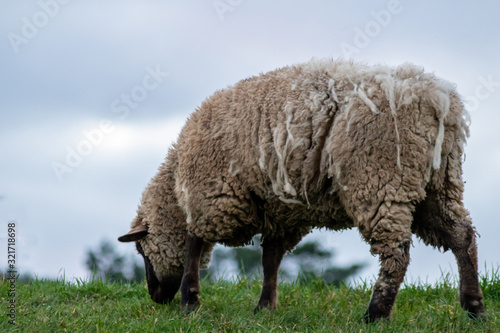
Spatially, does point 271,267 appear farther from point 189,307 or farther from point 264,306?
point 189,307

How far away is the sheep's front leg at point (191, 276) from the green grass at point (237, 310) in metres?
0.15

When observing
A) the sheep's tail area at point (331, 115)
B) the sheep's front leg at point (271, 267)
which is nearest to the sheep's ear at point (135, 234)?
the sheep's front leg at point (271, 267)

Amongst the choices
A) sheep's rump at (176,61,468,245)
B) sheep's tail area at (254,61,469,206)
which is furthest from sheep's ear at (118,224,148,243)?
sheep's tail area at (254,61,469,206)

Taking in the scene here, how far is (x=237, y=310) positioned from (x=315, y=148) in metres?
1.89

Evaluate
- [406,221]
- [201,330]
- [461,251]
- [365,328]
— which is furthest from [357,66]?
[201,330]

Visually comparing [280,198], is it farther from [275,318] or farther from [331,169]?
[275,318]

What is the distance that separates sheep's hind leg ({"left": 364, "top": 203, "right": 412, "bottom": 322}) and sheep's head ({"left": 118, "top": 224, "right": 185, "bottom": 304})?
7.56 ft

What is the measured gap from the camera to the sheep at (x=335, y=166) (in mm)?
5141

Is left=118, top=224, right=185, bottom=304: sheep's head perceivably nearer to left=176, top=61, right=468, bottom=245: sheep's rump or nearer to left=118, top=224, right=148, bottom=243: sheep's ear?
left=118, top=224, right=148, bottom=243: sheep's ear

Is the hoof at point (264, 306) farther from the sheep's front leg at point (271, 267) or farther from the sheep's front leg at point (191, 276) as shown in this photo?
the sheep's front leg at point (191, 276)

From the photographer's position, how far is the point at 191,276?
631cm

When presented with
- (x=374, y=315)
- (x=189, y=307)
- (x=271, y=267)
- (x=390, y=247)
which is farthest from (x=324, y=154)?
(x=189, y=307)

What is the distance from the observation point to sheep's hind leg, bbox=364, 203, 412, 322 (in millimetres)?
5105

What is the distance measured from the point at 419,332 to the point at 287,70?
8.46 ft
